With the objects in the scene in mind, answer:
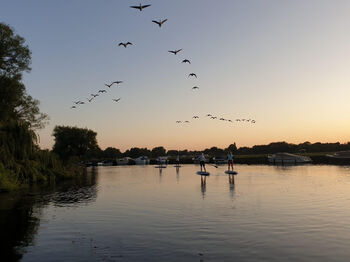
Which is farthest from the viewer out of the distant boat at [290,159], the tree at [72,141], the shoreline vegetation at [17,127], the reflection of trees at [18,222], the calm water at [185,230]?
the distant boat at [290,159]

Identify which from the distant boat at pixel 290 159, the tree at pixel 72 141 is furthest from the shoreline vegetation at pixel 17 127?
the distant boat at pixel 290 159

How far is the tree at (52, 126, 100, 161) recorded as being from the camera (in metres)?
86.8

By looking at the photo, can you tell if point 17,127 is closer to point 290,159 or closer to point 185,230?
point 185,230

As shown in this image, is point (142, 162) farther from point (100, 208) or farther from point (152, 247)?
point (152, 247)

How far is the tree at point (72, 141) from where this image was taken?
86750 mm

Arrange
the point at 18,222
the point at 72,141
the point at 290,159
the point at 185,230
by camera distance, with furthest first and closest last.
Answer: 1. the point at 290,159
2. the point at 72,141
3. the point at 18,222
4. the point at 185,230

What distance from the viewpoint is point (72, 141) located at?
8931 centimetres

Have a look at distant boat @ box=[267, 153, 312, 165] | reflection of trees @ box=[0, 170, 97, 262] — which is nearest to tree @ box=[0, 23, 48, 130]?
reflection of trees @ box=[0, 170, 97, 262]

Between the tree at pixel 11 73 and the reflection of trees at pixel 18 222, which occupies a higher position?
the tree at pixel 11 73

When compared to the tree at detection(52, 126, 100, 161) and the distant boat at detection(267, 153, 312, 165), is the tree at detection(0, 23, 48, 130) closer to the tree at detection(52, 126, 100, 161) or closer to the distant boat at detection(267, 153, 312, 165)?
the tree at detection(52, 126, 100, 161)

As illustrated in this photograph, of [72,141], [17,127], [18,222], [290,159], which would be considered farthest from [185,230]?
[290,159]

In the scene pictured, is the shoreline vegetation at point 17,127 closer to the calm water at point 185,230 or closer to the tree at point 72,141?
the calm water at point 185,230

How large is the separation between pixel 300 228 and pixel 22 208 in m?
18.2

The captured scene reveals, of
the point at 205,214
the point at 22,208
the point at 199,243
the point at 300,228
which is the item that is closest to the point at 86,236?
the point at 199,243
